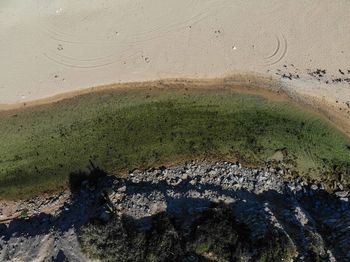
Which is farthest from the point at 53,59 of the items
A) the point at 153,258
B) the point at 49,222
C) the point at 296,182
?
the point at 296,182

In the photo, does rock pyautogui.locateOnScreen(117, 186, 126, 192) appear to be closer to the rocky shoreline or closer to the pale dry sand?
the rocky shoreline

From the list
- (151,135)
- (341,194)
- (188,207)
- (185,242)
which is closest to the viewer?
(185,242)

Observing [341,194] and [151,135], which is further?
[151,135]

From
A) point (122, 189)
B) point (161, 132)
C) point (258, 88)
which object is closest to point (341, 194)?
point (258, 88)

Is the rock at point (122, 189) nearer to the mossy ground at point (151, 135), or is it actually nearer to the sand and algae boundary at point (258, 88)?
the mossy ground at point (151, 135)

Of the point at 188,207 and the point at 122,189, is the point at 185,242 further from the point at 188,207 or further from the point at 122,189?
the point at 122,189

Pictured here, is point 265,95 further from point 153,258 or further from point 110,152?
point 153,258
